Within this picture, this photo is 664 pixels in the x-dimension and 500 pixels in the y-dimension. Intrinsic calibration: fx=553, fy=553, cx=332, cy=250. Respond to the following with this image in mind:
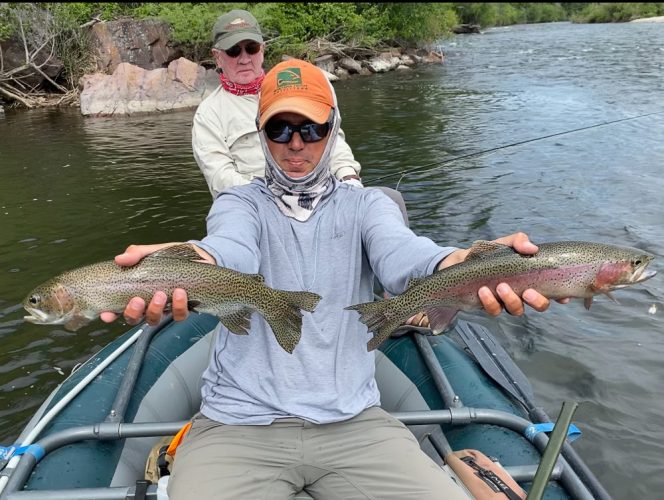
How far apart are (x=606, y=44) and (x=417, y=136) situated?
27937 mm

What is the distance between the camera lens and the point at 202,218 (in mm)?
11258

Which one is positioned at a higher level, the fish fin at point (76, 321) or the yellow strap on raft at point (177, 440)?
the fish fin at point (76, 321)

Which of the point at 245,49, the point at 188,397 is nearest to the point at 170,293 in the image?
the point at 188,397

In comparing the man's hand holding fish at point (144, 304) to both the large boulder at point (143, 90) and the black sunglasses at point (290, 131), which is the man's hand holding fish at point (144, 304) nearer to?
the black sunglasses at point (290, 131)

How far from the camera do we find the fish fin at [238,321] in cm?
270

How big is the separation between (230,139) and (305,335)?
3.15 m

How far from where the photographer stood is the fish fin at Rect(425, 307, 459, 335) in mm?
2838

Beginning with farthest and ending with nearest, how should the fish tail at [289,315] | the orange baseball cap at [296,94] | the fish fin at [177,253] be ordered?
1. the orange baseball cap at [296,94]
2. the fish tail at [289,315]
3. the fish fin at [177,253]

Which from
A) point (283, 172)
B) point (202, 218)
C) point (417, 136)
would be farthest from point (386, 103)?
point (283, 172)

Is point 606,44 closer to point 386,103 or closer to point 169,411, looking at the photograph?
point 386,103

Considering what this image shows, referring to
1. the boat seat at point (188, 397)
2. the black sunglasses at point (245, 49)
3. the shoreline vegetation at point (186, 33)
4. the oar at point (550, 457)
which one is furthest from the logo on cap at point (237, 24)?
the shoreline vegetation at point (186, 33)

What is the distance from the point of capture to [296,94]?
294 centimetres

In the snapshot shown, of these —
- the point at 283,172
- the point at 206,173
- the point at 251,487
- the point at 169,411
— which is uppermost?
the point at 283,172

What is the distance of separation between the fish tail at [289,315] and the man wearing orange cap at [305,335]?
0.18 meters
